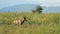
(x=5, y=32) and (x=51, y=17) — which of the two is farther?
(x=51, y=17)

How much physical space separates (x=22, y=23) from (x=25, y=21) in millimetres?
540

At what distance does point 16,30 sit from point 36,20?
451 centimetres

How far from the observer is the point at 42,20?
15188 millimetres

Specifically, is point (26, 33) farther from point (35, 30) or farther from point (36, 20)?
point (36, 20)

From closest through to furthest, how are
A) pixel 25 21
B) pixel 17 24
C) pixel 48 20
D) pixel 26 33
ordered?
pixel 26 33, pixel 17 24, pixel 25 21, pixel 48 20

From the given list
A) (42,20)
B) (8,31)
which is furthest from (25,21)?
(8,31)

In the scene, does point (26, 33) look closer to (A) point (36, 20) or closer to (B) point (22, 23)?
(B) point (22, 23)

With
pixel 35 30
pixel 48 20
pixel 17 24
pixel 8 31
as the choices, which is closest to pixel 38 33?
pixel 35 30

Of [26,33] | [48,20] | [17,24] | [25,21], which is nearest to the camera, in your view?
[26,33]

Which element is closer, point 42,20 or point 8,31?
point 8,31

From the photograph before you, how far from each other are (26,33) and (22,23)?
3.17m

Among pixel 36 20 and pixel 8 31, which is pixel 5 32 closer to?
pixel 8 31

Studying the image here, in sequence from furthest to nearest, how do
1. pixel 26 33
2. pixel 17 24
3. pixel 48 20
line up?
pixel 48 20 < pixel 17 24 < pixel 26 33

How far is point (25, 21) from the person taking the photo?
14023mm
